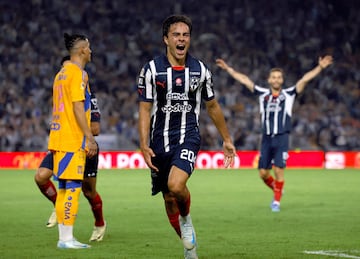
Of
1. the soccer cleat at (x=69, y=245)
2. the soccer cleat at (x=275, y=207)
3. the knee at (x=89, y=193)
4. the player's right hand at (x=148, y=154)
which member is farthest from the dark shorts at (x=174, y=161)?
the soccer cleat at (x=275, y=207)

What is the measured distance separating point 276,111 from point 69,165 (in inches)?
281

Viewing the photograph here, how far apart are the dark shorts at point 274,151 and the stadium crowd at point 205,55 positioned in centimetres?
1512

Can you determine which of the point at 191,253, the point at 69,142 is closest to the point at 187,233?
the point at 191,253

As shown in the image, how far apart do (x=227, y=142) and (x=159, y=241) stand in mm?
1956

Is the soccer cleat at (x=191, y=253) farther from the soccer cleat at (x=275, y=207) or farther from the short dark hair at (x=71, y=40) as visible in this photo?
the soccer cleat at (x=275, y=207)

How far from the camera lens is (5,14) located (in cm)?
3553

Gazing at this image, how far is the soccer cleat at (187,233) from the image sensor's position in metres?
8.23

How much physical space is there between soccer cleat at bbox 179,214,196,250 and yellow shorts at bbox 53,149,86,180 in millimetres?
1408

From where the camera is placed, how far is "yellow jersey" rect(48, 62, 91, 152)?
9258mm

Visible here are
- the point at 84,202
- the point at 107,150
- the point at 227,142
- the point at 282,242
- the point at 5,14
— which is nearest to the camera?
the point at 227,142

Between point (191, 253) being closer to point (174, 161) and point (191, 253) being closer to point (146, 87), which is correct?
point (174, 161)

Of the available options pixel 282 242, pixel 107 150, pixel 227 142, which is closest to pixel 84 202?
pixel 282 242

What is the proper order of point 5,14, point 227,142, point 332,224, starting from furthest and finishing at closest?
1. point 5,14
2. point 332,224
3. point 227,142

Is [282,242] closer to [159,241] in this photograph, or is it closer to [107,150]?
[159,241]
